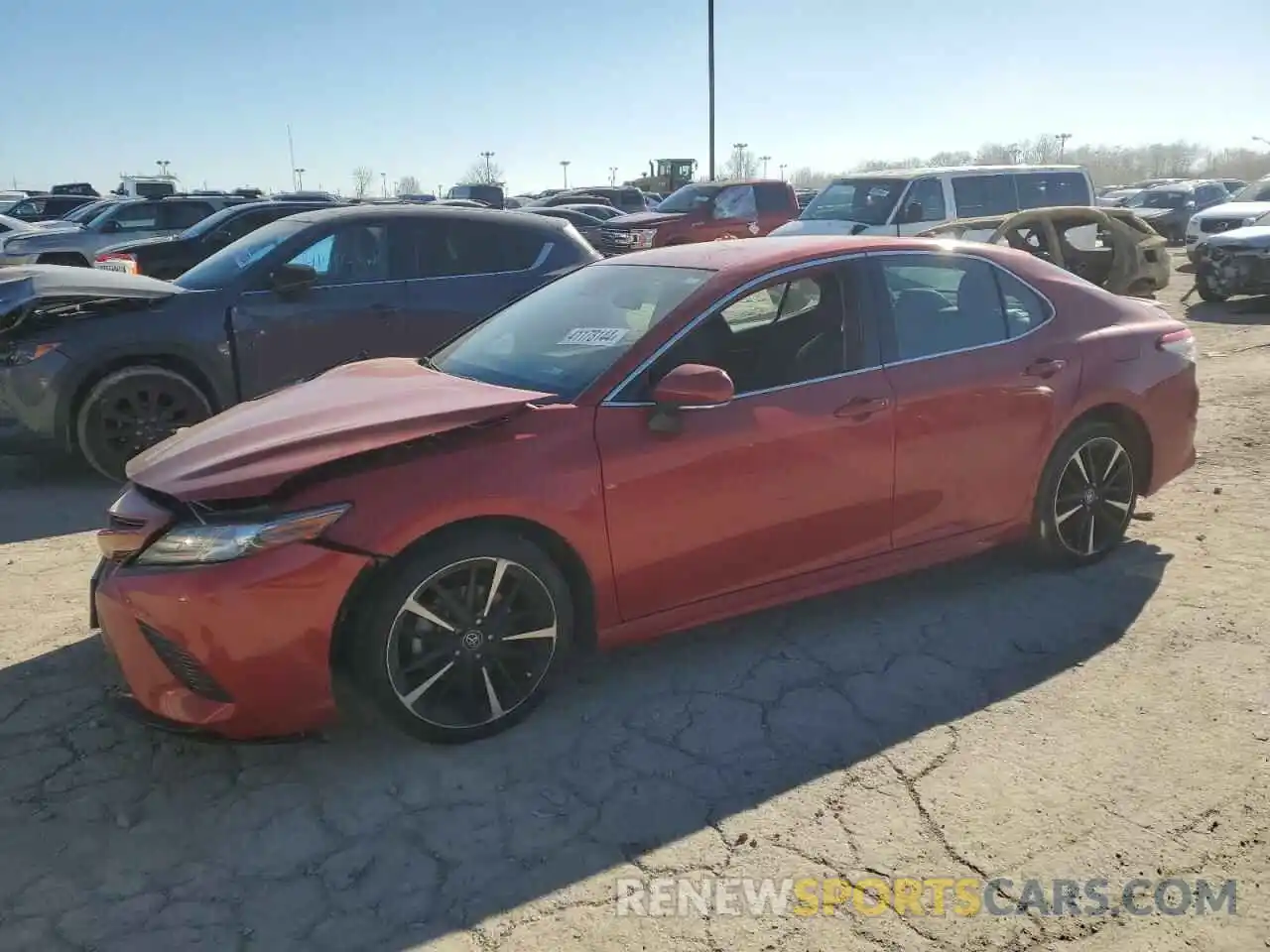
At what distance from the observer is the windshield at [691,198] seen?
709 inches

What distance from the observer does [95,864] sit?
9.09 ft

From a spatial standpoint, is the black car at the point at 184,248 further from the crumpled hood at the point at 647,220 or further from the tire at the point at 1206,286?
the tire at the point at 1206,286

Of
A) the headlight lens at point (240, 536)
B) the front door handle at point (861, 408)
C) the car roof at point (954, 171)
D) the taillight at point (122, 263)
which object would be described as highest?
the car roof at point (954, 171)

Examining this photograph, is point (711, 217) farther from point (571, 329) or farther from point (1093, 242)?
point (571, 329)

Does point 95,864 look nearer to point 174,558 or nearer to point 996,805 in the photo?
point 174,558

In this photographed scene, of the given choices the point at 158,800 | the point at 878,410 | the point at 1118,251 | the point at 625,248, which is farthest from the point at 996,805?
the point at 625,248

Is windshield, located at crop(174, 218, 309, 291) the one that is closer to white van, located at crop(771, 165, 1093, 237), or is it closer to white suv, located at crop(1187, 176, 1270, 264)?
white van, located at crop(771, 165, 1093, 237)

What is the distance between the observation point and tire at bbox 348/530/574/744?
3.10 meters

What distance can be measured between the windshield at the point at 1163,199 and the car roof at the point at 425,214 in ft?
82.1

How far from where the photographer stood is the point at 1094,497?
4594 mm

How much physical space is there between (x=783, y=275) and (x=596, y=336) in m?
0.77

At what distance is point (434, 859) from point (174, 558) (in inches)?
46.2

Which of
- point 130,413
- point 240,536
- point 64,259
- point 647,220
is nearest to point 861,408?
point 240,536

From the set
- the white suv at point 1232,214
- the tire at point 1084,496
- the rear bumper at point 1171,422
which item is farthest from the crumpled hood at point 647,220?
the tire at point 1084,496
